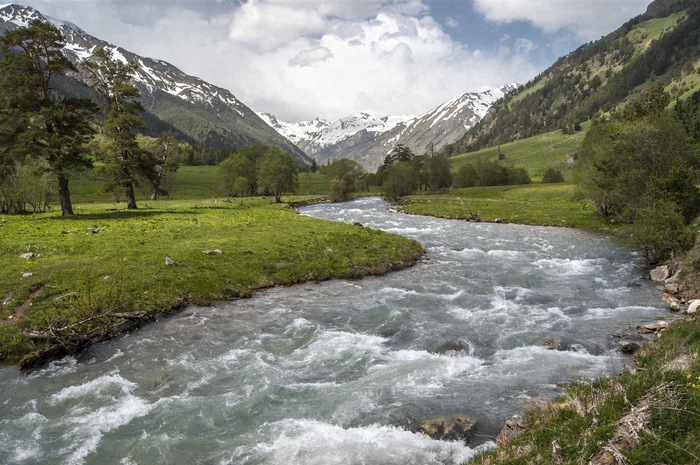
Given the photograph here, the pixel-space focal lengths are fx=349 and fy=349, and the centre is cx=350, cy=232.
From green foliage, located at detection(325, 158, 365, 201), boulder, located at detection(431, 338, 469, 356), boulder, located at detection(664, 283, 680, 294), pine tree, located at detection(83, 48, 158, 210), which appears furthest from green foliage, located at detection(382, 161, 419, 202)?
boulder, located at detection(431, 338, 469, 356)

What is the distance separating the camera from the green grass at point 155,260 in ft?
53.0

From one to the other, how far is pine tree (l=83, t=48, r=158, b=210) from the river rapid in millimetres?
33392

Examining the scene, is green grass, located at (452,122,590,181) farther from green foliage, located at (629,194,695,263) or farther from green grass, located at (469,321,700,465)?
green grass, located at (469,321,700,465)

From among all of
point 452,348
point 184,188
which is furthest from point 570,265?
point 184,188

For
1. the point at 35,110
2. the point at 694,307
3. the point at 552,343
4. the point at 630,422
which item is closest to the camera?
the point at 630,422

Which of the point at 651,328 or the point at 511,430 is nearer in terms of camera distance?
the point at 511,430

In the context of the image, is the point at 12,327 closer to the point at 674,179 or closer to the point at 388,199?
the point at 674,179

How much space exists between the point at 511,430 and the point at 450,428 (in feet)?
5.26

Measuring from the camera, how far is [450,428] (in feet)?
31.1

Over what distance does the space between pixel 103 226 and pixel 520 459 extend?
34.8 m

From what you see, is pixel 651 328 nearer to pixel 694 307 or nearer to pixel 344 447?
pixel 694 307

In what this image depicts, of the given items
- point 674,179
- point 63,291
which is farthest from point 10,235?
point 674,179

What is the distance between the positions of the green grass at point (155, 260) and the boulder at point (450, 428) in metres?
13.8

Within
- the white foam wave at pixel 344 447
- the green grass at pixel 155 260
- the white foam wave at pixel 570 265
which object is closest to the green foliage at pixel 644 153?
the white foam wave at pixel 570 265
